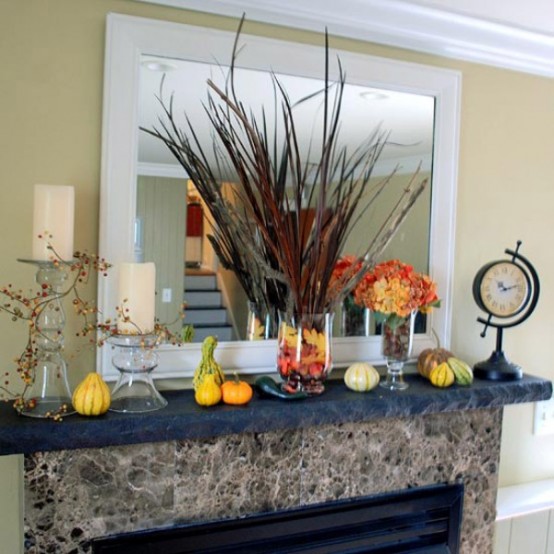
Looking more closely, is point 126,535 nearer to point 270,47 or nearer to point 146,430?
point 146,430

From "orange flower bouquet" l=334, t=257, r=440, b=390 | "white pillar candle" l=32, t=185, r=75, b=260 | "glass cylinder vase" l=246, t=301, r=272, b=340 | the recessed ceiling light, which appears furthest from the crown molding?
"glass cylinder vase" l=246, t=301, r=272, b=340

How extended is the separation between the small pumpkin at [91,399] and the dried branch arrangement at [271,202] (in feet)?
1.47

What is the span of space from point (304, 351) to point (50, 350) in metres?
0.60

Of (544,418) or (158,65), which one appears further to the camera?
(544,418)

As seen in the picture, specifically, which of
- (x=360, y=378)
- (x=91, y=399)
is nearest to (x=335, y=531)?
(x=360, y=378)

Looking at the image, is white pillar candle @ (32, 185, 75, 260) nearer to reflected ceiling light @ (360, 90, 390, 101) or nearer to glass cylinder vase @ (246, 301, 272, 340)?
glass cylinder vase @ (246, 301, 272, 340)

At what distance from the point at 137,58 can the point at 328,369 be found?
902 millimetres

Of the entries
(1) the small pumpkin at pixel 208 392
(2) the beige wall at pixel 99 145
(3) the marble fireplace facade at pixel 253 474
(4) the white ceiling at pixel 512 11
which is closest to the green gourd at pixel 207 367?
Answer: (1) the small pumpkin at pixel 208 392

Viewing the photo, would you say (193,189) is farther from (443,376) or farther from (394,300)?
(443,376)

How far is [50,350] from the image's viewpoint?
134cm

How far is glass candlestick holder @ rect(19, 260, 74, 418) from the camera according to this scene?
51.9 inches

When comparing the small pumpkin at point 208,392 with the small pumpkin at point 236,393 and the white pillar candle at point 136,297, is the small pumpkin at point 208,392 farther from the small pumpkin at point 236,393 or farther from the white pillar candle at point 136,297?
the white pillar candle at point 136,297

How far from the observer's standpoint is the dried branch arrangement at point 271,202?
1.46 meters

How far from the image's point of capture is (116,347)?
142cm
